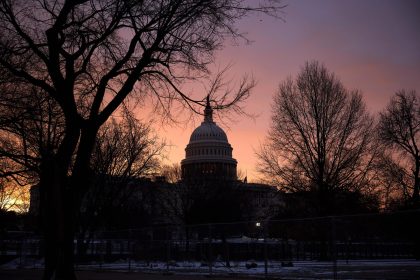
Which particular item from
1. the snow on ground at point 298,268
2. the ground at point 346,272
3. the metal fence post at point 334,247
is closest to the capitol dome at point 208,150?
the snow on ground at point 298,268

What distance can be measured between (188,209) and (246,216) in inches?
576

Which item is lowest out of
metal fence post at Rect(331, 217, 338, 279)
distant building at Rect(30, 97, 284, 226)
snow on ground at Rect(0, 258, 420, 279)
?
snow on ground at Rect(0, 258, 420, 279)

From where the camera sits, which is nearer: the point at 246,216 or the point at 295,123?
the point at 295,123

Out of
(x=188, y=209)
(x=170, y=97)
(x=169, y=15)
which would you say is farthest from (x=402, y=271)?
(x=188, y=209)

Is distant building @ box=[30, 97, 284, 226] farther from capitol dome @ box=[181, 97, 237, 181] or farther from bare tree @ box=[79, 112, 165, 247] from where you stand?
capitol dome @ box=[181, 97, 237, 181]

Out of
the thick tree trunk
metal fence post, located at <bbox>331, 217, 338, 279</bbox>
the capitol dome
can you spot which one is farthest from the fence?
the capitol dome

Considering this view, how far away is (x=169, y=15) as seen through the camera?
13859 millimetres

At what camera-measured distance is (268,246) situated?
795 inches

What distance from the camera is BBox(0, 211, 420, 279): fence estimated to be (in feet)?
49.7

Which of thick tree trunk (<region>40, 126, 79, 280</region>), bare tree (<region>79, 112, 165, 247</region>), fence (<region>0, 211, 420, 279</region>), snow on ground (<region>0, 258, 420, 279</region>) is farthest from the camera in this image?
bare tree (<region>79, 112, 165, 247</region>)

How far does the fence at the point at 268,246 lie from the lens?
15.2 m

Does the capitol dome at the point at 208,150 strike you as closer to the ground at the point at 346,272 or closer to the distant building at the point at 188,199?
the distant building at the point at 188,199

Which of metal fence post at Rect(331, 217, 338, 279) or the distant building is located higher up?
the distant building

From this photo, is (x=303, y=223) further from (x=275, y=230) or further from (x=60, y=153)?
(x=60, y=153)
